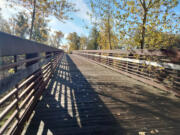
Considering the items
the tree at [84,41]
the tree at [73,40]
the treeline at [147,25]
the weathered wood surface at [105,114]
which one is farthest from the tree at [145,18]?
the tree at [73,40]

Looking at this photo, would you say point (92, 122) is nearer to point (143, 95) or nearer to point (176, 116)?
point (176, 116)

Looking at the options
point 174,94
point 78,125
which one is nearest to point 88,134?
point 78,125

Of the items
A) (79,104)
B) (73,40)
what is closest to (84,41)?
(73,40)

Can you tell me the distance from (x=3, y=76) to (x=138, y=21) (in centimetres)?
498

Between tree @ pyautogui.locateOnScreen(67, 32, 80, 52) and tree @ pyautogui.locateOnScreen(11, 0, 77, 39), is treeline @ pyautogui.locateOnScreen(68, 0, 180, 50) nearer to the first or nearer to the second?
tree @ pyautogui.locateOnScreen(11, 0, 77, 39)

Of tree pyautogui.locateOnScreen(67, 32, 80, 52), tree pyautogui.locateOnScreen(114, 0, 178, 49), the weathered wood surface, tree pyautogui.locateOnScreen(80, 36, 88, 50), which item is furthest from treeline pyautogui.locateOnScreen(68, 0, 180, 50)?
tree pyautogui.locateOnScreen(67, 32, 80, 52)

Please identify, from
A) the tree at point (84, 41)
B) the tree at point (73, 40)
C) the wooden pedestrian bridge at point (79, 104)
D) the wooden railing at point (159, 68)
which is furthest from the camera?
the tree at point (73, 40)

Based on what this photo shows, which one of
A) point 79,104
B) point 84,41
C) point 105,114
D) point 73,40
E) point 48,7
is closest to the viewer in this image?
point 105,114

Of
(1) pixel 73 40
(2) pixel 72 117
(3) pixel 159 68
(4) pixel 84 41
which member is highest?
(1) pixel 73 40

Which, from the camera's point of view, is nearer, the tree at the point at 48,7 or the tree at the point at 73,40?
the tree at the point at 48,7

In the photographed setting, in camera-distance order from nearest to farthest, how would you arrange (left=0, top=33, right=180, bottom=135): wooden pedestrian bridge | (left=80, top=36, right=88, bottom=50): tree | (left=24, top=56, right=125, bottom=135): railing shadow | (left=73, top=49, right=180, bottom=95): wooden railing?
1. (left=0, top=33, right=180, bottom=135): wooden pedestrian bridge
2. (left=24, top=56, right=125, bottom=135): railing shadow
3. (left=73, top=49, right=180, bottom=95): wooden railing
4. (left=80, top=36, right=88, bottom=50): tree

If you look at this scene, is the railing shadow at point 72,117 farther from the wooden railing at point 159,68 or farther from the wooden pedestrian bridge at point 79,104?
the wooden railing at point 159,68

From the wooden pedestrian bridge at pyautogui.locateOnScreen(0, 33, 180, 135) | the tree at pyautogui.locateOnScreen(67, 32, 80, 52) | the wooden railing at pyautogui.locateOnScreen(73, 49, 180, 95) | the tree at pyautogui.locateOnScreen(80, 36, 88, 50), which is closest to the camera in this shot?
the wooden pedestrian bridge at pyautogui.locateOnScreen(0, 33, 180, 135)

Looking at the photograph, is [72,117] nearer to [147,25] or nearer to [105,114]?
[105,114]
